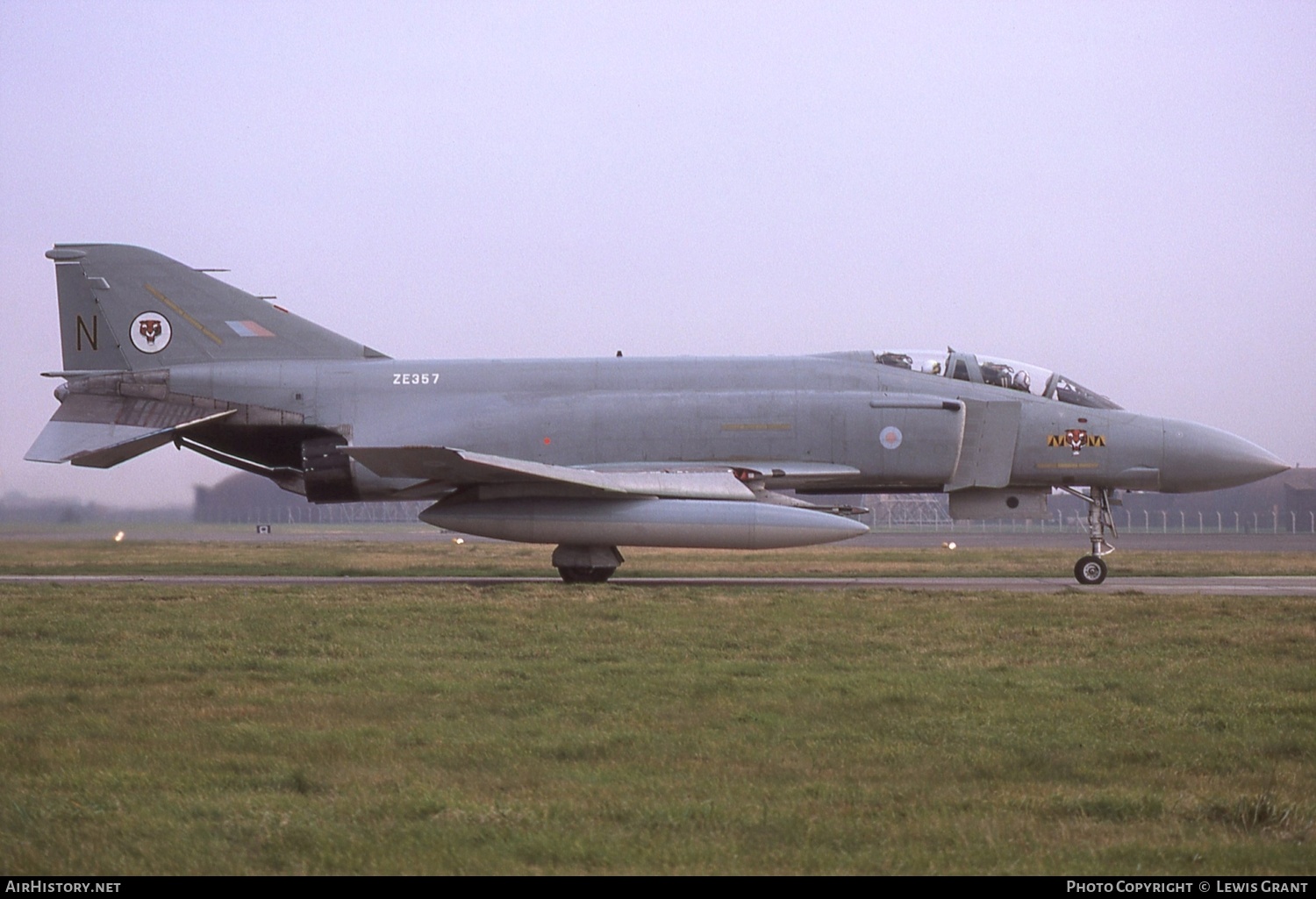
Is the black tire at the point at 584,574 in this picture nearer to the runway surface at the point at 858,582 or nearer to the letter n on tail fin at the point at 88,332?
the runway surface at the point at 858,582

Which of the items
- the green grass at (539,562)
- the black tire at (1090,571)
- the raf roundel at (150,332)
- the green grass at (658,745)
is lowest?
the green grass at (539,562)

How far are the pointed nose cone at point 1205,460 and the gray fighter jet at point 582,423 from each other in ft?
0.10

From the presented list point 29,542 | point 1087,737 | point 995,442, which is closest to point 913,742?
point 1087,737

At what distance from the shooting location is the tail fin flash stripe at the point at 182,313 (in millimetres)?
17906

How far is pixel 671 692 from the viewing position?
728 cm

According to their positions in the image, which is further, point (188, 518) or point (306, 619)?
point (188, 518)

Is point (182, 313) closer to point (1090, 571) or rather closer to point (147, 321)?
point (147, 321)

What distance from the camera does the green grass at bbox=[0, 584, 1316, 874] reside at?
13.8 feet

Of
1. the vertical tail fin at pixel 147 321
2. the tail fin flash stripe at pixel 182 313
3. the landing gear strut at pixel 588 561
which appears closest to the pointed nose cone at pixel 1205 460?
the landing gear strut at pixel 588 561

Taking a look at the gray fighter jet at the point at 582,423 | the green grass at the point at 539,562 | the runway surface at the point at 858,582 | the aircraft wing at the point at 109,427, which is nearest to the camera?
the runway surface at the point at 858,582

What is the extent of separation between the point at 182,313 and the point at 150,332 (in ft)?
1.82

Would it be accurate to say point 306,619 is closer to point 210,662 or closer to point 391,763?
point 210,662

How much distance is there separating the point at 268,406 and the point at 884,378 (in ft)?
29.3

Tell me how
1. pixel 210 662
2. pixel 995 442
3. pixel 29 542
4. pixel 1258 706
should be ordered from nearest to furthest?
pixel 1258 706 < pixel 210 662 < pixel 995 442 < pixel 29 542
